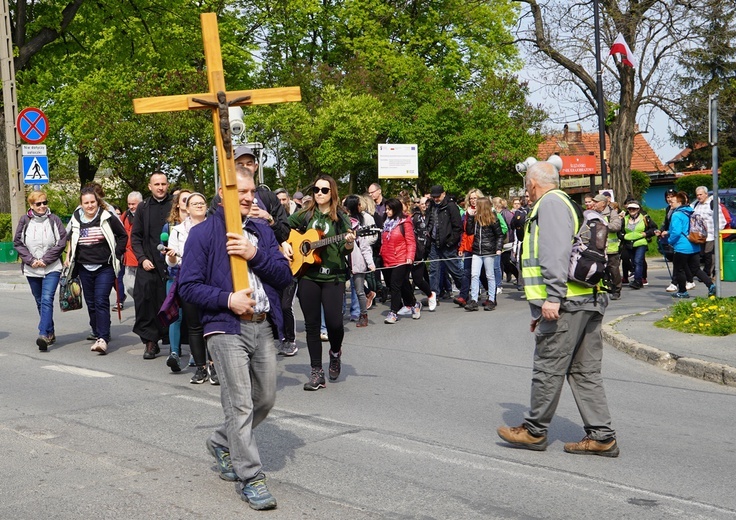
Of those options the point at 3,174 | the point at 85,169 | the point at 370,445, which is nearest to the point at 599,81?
the point at 3,174

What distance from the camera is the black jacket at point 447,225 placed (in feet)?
51.2

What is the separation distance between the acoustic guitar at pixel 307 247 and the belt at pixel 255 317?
311 centimetres

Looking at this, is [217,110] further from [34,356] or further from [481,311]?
[481,311]

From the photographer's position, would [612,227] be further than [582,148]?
No

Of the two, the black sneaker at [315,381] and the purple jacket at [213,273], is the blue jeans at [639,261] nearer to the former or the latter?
the black sneaker at [315,381]

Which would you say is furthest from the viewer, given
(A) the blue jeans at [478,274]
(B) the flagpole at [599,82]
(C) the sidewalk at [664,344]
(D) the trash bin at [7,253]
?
(D) the trash bin at [7,253]

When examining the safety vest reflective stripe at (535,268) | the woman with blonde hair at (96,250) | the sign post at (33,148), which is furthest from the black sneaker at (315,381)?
the sign post at (33,148)

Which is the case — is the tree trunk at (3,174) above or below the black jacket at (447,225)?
above

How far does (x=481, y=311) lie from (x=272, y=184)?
28252 mm

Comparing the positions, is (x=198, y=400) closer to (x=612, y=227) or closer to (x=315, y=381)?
(x=315, y=381)

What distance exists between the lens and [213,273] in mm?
5207

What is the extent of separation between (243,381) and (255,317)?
357 mm

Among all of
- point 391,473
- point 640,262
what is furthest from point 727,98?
point 391,473

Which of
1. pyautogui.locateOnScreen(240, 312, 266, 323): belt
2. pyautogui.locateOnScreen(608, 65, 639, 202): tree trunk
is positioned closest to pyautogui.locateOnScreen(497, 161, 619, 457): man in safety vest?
pyautogui.locateOnScreen(240, 312, 266, 323): belt
